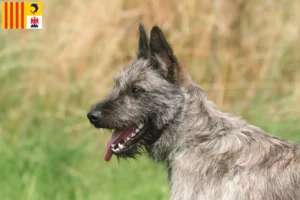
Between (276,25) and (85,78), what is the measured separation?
280cm

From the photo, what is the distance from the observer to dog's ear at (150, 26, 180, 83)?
6379 mm

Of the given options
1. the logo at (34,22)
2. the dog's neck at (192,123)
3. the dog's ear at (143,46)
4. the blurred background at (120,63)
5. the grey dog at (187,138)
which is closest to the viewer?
the grey dog at (187,138)

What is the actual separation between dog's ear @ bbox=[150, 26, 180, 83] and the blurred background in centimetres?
275

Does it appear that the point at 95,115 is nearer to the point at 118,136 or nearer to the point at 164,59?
the point at 118,136

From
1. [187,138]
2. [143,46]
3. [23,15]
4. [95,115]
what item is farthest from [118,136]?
[23,15]

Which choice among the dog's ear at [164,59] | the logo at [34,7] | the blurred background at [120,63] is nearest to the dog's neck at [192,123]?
the dog's ear at [164,59]

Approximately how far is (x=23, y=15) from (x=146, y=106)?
4.92m

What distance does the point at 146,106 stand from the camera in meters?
6.37

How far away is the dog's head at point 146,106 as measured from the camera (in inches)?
250

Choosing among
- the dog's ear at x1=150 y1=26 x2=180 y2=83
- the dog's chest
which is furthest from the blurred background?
the dog's chest

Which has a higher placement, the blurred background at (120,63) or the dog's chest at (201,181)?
the blurred background at (120,63)

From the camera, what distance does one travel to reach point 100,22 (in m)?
10.8

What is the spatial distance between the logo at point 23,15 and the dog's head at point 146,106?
440 centimetres

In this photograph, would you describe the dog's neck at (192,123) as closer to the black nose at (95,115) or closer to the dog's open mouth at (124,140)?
the dog's open mouth at (124,140)
